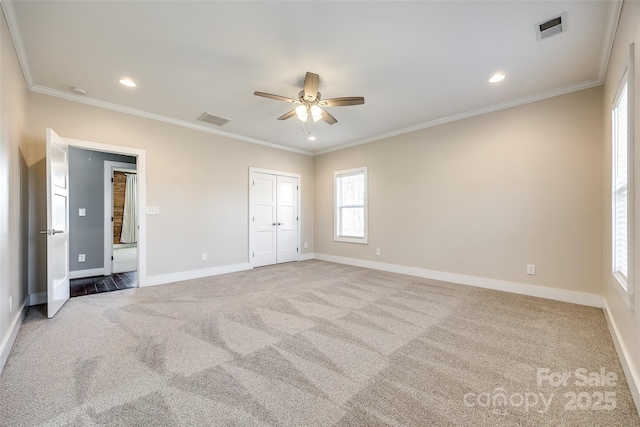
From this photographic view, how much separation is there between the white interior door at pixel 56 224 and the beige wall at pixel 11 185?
229 millimetres

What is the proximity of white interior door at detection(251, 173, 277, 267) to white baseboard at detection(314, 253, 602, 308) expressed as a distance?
6.50ft

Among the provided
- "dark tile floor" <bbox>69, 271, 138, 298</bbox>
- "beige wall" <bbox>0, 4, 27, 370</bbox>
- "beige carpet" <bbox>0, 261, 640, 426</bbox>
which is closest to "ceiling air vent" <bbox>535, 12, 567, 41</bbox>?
"beige carpet" <bbox>0, 261, 640, 426</bbox>

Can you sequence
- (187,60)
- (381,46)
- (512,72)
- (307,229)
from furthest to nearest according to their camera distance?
1. (307,229)
2. (512,72)
3. (187,60)
4. (381,46)

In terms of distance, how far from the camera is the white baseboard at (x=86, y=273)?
4746 mm

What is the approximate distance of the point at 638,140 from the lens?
5.34 ft

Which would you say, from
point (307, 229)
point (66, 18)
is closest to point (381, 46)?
point (66, 18)

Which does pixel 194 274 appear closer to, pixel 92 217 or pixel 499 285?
pixel 92 217

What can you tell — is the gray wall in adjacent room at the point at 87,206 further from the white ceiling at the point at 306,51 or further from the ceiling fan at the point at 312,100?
the ceiling fan at the point at 312,100

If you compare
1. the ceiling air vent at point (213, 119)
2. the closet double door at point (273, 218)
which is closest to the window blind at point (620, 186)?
the ceiling air vent at point (213, 119)

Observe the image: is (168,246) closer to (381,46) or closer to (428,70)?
Result: (381,46)

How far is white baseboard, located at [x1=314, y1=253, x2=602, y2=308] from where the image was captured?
3.20m

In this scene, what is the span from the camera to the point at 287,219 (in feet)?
20.0

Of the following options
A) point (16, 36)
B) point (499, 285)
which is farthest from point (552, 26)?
point (16, 36)

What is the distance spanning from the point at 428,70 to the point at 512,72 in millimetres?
944
